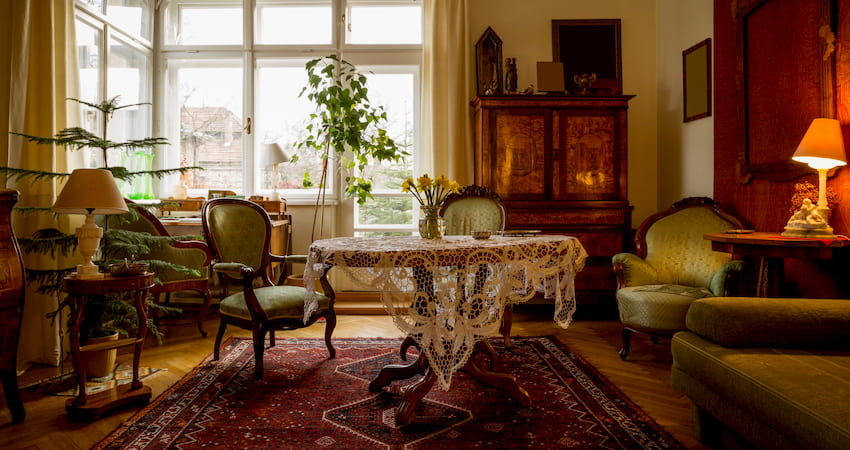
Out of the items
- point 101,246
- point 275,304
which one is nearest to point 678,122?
point 275,304

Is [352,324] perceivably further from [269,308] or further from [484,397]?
[484,397]

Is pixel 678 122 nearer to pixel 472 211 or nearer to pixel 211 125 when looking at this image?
pixel 472 211

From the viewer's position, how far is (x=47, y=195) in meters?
3.03

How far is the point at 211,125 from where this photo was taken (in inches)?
197

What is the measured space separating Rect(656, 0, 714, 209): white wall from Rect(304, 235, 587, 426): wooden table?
2.33 metres

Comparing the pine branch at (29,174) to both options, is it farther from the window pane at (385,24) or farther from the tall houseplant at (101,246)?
the window pane at (385,24)

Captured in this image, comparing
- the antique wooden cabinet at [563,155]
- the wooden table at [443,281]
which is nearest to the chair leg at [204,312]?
the wooden table at [443,281]

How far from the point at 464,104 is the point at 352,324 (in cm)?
217

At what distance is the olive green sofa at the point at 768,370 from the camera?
1.45 metres

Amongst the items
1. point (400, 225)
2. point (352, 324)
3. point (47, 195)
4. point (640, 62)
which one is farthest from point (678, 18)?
point (47, 195)

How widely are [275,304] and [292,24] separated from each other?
10.6 feet

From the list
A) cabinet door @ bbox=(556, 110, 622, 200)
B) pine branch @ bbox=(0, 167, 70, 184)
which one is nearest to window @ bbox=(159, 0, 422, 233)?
cabinet door @ bbox=(556, 110, 622, 200)

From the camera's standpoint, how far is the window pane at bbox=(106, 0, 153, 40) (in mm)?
4199

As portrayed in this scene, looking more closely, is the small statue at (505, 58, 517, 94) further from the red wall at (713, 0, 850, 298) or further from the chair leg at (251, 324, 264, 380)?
the chair leg at (251, 324, 264, 380)
